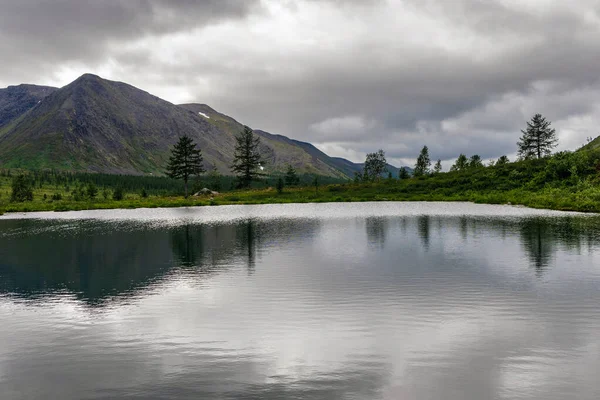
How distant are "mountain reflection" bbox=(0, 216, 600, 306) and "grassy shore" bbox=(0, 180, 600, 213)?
25085mm

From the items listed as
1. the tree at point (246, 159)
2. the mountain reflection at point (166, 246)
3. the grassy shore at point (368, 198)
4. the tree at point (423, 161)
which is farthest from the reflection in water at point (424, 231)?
the tree at point (423, 161)

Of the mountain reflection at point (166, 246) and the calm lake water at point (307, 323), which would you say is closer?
the calm lake water at point (307, 323)

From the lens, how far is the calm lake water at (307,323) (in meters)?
11.2

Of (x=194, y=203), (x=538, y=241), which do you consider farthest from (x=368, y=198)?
(x=538, y=241)

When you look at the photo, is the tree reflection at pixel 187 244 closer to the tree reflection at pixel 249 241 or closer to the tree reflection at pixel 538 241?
the tree reflection at pixel 249 241

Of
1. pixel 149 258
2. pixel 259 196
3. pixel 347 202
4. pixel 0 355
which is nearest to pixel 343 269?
pixel 149 258

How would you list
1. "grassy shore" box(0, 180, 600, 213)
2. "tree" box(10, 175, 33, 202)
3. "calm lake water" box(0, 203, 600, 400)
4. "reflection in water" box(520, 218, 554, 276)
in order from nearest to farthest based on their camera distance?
"calm lake water" box(0, 203, 600, 400) < "reflection in water" box(520, 218, 554, 276) < "grassy shore" box(0, 180, 600, 213) < "tree" box(10, 175, 33, 202)

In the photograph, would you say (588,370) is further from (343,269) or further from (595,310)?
(343,269)

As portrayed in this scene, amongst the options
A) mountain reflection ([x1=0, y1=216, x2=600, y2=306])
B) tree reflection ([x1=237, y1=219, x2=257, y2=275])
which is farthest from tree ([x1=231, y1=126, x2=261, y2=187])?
tree reflection ([x1=237, y1=219, x2=257, y2=275])

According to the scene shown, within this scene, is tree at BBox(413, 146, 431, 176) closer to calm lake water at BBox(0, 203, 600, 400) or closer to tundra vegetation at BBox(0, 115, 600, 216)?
tundra vegetation at BBox(0, 115, 600, 216)

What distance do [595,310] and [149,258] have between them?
86.7 feet

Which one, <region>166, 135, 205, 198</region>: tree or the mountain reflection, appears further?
<region>166, 135, 205, 198</region>: tree

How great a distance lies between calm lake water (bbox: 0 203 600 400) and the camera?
1119 centimetres

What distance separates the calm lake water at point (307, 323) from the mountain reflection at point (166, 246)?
0.82 ft
